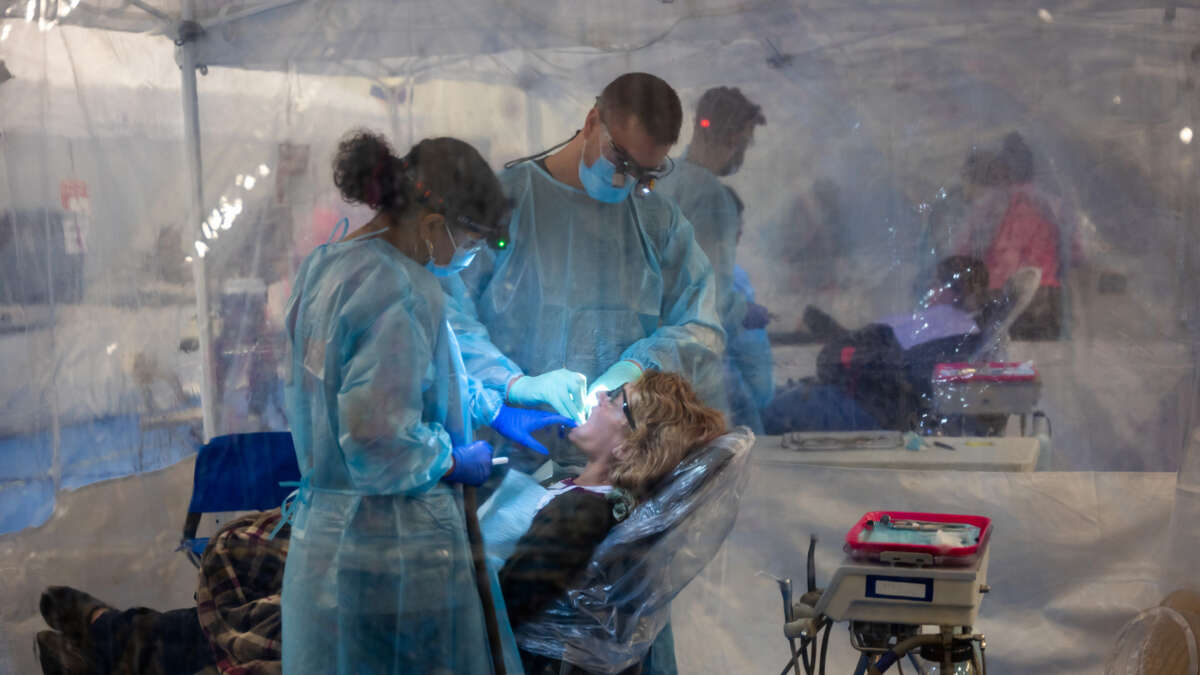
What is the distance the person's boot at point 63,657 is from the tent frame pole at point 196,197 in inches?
23.6

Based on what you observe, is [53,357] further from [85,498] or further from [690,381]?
[690,381]

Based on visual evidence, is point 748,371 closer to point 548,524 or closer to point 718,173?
point 718,173

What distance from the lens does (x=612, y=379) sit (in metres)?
1.87

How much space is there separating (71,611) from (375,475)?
1.10 metres

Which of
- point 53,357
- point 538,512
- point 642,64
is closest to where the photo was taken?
point 538,512

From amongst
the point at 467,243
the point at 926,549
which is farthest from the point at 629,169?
the point at 926,549

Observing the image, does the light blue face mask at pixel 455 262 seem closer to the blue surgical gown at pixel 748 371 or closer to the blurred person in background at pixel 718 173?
the blurred person in background at pixel 718 173

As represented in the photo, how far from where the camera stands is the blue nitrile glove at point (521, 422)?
1814mm

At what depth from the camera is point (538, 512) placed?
6.03 ft

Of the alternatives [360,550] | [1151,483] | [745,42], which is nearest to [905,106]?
[745,42]

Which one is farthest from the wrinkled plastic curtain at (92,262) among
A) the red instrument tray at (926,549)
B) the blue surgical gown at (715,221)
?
the red instrument tray at (926,549)

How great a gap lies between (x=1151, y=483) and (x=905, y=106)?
3.34 feet

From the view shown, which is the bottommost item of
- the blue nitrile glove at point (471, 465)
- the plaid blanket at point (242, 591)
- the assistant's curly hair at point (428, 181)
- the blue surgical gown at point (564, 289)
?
the plaid blanket at point (242, 591)

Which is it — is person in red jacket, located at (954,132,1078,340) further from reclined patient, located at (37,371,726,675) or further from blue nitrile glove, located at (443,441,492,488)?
blue nitrile glove, located at (443,441,492,488)
